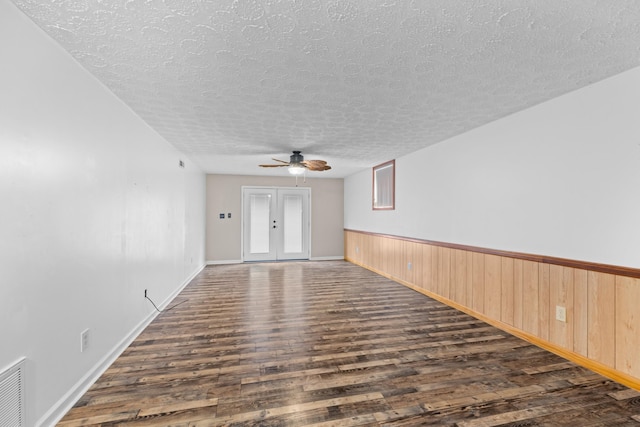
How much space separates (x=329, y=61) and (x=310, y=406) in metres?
2.23

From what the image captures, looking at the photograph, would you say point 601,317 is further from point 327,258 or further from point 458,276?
point 327,258

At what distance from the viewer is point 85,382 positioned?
78.1 inches

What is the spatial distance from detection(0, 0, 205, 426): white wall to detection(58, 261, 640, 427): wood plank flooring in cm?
36

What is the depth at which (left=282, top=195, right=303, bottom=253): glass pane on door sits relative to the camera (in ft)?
25.0

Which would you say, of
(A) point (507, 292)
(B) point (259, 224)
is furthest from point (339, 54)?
(B) point (259, 224)

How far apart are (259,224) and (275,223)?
0.41 meters

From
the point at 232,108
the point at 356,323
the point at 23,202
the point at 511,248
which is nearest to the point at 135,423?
the point at 23,202

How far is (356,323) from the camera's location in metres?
3.22

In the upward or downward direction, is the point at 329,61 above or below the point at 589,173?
above

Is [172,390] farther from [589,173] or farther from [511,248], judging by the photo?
[589,173]

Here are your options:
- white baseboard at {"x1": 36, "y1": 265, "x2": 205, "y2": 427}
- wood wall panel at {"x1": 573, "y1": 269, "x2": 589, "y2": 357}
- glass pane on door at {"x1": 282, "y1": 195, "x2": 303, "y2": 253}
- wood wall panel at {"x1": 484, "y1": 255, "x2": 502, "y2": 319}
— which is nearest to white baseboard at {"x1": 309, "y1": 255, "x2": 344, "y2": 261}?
glass pane on door at {"x1": 282, "y1": 195, "x2": 303, "y2": 253}

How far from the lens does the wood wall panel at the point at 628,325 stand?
2.06m

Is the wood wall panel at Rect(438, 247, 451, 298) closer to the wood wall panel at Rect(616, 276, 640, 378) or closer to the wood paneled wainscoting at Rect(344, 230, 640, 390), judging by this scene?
the wood paneled wainscoting at Rect(344, 230, 640, 390)

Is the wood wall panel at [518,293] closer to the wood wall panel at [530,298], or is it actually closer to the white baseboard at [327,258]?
the wood wall panel at [530,298]
